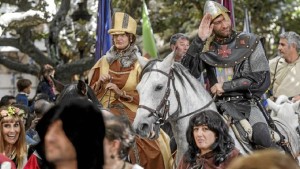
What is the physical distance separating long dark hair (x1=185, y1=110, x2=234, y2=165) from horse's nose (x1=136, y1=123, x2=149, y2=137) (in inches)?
29.2

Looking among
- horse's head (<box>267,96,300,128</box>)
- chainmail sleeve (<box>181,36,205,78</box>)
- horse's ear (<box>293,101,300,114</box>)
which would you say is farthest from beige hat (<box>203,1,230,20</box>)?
horse's ear (<box>293,101,300,114</box>)

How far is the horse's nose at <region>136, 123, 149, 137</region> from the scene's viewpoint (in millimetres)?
9156

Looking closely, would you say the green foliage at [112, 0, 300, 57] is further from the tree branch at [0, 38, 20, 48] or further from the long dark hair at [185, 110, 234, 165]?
the long dark hair at [185, 110, 234, 165]

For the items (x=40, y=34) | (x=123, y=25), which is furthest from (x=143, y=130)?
(x=40, y=34)

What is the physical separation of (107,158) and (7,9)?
643 inches

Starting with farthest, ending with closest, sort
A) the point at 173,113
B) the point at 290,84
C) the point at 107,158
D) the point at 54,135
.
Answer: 1. the point at 290,84
2. the point at 173,113
3. the point at 107,158
4. the point at 54,135

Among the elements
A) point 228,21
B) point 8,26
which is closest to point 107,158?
point 228,21

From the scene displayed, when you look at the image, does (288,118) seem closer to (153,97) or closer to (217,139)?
(153,97)

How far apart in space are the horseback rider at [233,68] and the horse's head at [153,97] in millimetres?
529

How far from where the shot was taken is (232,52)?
1008cm

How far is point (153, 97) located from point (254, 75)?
1089 mm

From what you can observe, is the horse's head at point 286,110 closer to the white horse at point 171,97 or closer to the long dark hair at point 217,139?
the white horse at point 171,97

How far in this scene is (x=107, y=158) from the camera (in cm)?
531

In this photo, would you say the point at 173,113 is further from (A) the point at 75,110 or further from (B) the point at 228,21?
(A) the point at 75,110
